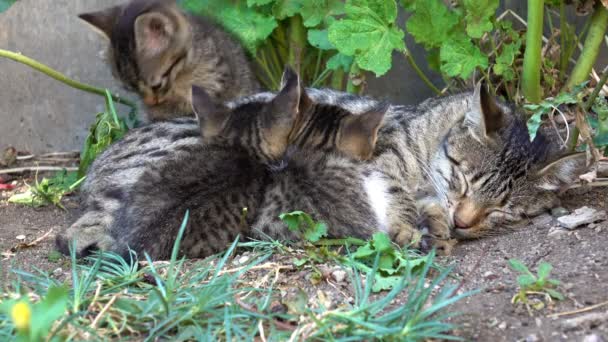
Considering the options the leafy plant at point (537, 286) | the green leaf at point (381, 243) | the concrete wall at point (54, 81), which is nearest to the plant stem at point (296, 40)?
the concrete wall at point (54, 81)

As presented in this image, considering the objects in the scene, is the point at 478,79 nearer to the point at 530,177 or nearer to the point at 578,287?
the point at 530,177

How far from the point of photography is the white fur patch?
4.59 m

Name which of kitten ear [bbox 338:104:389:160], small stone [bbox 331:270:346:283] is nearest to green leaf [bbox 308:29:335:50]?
kitten ear [bbox 338:104:389:160]

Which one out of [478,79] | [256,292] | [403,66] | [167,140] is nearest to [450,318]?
[256,292]

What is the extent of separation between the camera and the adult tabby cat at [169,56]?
5789 millimetres

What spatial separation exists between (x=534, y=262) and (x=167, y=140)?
2.40m

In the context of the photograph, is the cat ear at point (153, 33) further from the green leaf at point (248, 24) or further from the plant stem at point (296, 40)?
the plant stem at point (296, 40)

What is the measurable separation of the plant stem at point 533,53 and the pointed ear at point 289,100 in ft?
5.73

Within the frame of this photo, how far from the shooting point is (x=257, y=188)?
172 inches

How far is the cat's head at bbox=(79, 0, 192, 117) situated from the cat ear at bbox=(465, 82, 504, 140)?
2.36 m

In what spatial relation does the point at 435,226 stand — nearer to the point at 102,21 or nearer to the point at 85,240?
the point at 85,240

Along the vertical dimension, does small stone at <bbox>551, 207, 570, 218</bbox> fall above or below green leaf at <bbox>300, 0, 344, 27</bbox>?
below

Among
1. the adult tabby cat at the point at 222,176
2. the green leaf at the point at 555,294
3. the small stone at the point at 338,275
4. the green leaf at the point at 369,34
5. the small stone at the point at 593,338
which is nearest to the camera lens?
the small stone at the point at 593,338

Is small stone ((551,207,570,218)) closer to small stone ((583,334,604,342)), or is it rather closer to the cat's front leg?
the cat's front leg
